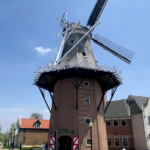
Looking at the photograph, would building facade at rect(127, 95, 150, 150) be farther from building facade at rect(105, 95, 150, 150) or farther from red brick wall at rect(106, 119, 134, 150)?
red brick wall at rect(106, 119, 134, 150)

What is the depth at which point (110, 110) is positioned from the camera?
114 feet

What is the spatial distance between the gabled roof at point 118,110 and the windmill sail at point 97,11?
1699 centimetres

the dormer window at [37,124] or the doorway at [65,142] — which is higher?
the dormer window at [37,124]

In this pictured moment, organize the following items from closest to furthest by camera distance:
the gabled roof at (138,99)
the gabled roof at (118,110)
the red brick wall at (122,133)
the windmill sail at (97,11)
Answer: the windmill sail at (97,11)
the red brick wall at (122,133)
the gabled roof at (118,110)
the gabled roof at (138,99)

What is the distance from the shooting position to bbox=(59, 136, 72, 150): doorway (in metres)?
20.9

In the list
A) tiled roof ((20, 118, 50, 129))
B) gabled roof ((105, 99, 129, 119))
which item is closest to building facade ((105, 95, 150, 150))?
gabled roof ((105, 99, 129, 119))

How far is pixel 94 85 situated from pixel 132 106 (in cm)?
1342

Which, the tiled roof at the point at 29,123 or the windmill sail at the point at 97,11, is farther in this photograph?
the tiled roof at the point at 29,123

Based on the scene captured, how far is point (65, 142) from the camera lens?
69.7 ft

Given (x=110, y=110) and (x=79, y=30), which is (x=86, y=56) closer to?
(x=79, y=30)

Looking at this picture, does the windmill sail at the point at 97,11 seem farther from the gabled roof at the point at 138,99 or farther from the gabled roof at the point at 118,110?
the gabled roof at the point at 118,110

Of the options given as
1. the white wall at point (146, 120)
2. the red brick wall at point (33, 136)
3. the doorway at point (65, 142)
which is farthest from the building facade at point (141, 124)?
the red brick wall at point (33, 136)

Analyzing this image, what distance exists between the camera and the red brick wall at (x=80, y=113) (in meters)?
20.4

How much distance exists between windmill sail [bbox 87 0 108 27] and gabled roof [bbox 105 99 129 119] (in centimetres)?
1699
